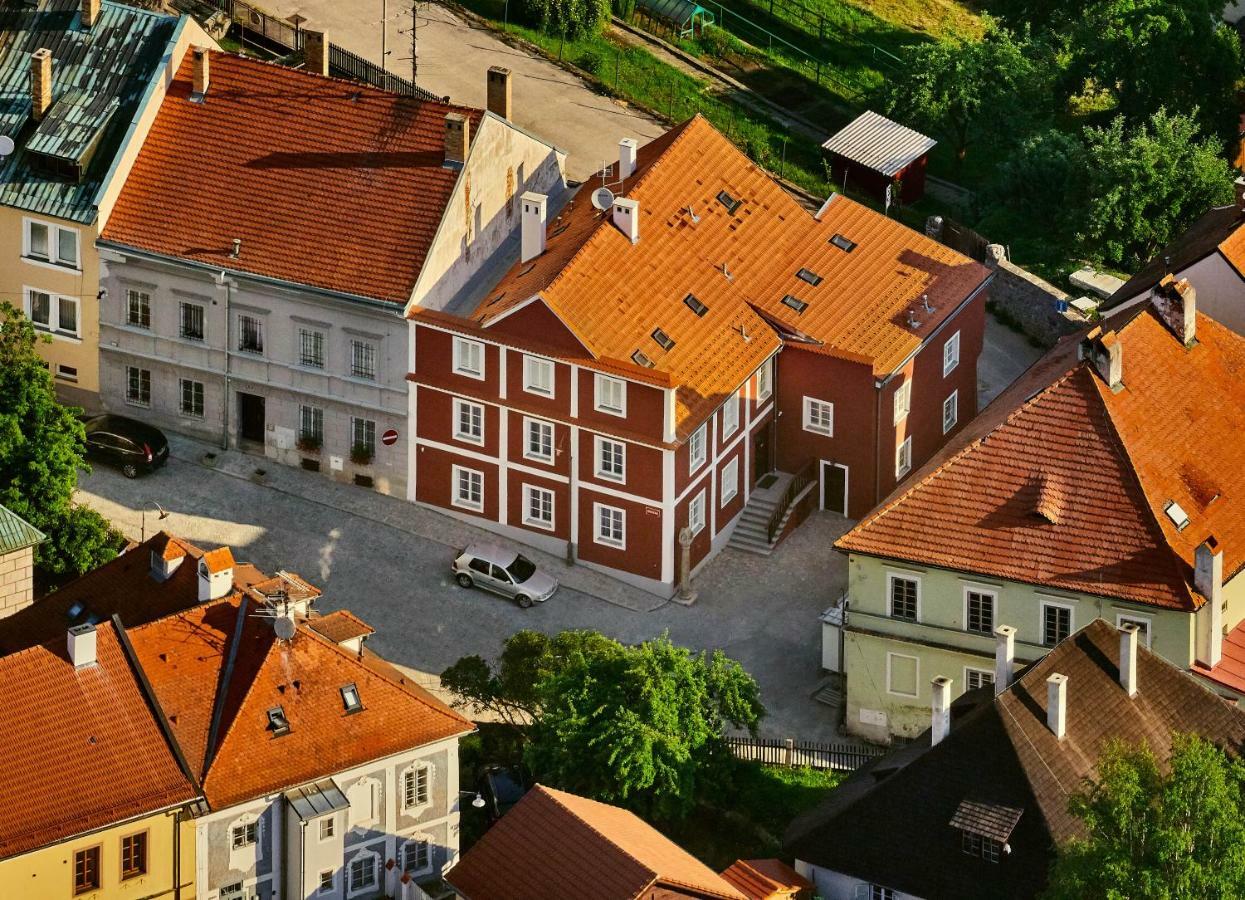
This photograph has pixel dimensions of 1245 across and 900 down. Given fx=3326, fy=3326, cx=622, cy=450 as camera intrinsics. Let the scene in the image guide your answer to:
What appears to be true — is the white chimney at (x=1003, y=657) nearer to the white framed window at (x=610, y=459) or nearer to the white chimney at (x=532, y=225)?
the white framed window at (x=610, y=459)

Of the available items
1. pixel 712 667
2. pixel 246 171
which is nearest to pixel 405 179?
pixel 246 171

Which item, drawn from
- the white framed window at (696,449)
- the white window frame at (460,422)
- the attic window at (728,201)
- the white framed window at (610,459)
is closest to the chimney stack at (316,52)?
the white window frame at (460,422)

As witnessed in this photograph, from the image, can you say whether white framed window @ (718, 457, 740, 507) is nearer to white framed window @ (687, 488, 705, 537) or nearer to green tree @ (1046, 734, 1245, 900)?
white framed window @ (687, 488, 705, 537)

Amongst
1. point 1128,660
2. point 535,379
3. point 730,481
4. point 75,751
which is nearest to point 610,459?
point 535,379

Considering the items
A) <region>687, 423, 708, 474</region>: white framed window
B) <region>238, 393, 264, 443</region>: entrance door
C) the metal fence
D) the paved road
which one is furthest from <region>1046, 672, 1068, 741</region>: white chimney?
the paved road

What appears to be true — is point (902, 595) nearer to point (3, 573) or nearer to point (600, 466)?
point (600, 466)

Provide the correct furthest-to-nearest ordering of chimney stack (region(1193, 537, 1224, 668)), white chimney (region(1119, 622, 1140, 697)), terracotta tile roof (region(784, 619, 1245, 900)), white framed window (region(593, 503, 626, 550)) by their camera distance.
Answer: white framed window (region(593, 503, 626, 550))
chimney stack (region(1193, 537, 1224, 668))
white chimney (region(1119, 622, 1140, 697))
terracotta tile roof (region(784, 619, 1245, 900))
